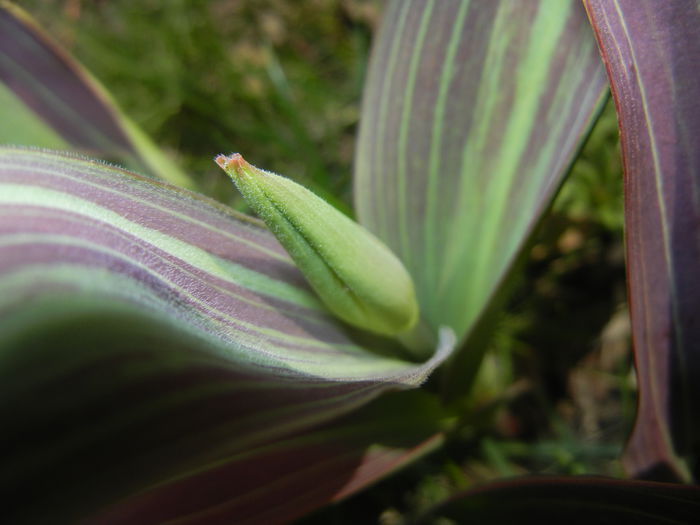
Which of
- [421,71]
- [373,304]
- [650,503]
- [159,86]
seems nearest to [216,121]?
[159,86]

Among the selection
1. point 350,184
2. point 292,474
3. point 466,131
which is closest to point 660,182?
point 466,131

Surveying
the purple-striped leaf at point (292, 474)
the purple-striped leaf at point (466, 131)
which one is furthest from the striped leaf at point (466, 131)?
the purple-striped leaf at point (292, 474)

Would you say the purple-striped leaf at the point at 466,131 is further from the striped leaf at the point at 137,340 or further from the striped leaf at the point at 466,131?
the striped leaf at the point at 137,340

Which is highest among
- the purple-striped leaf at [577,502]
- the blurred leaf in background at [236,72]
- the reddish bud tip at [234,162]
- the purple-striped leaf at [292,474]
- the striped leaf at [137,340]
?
the blurred leaf in background at [236,72]

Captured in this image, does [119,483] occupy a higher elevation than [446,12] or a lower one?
lower

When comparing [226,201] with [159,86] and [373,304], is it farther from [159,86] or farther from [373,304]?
[373,304]

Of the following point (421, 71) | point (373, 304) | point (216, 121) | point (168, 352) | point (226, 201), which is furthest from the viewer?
point (216, 121)

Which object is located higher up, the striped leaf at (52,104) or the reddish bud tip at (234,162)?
the striped leaf at (52,104)

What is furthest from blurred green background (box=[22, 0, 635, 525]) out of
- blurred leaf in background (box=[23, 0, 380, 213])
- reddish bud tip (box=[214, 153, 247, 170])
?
reddish bud tip (box=[214, 153, 247, 170])
